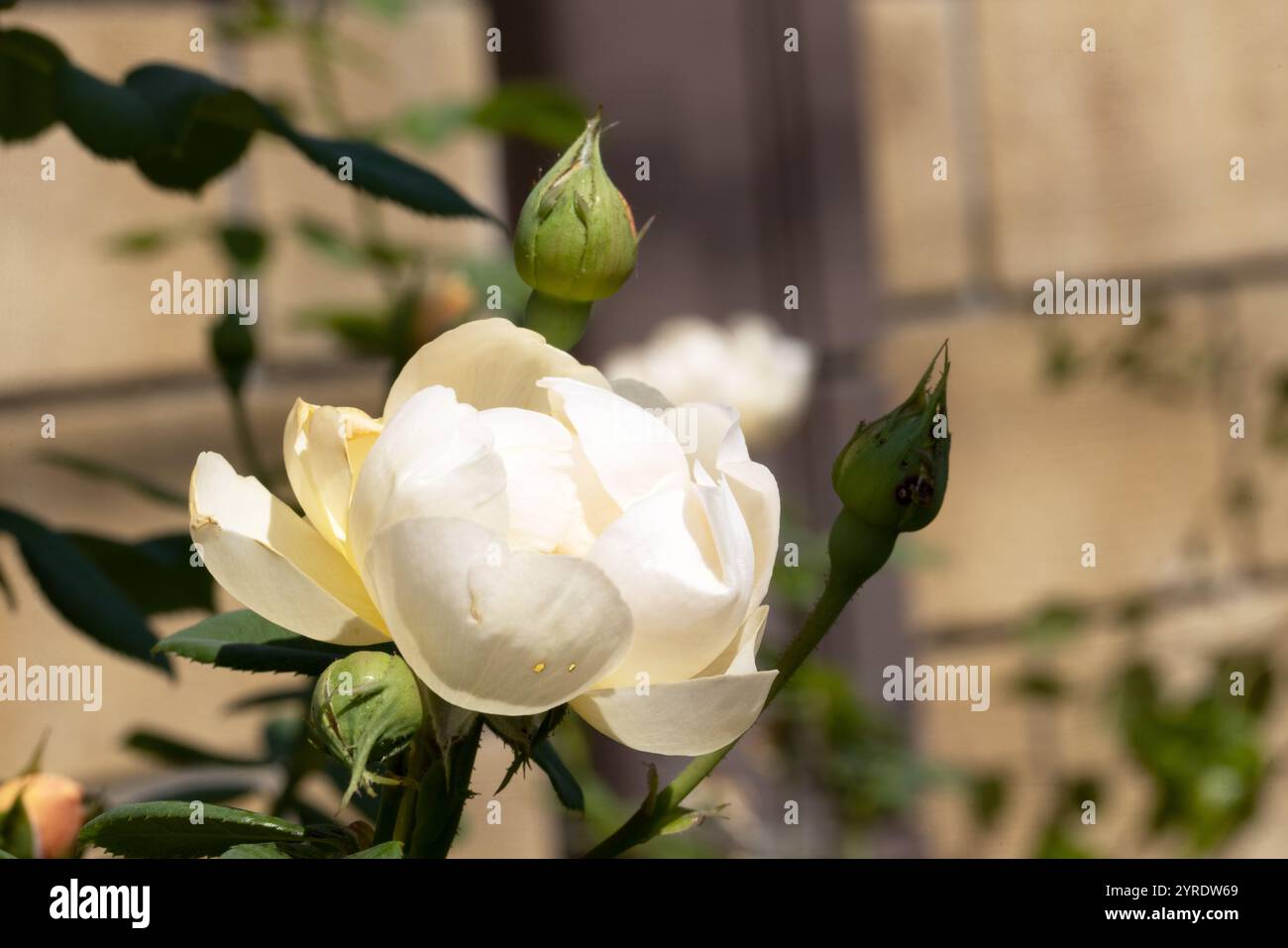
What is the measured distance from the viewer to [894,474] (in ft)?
0.90

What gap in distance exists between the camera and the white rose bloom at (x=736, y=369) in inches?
42.0

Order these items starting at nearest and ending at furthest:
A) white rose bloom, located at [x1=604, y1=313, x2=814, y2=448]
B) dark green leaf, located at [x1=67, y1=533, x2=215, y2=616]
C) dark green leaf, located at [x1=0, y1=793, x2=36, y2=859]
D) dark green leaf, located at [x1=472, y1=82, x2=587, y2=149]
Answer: dark green leaf, located at [x1=0, y1=793, x2=36, y2=859] < dark green leaf, located at [x1=67, y1=533, x2=215, y2=616] < dark green leaf, located at [x1=472, y1=82, x2=587, y2=149] < white rose bloom, located at [x1=604, y1=313, x2=814, y2=448]

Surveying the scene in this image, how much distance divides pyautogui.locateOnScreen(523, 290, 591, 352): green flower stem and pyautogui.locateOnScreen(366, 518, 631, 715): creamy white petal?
8 centimetres

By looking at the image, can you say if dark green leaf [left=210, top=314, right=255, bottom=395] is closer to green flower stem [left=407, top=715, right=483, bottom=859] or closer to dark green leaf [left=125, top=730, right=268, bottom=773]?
dark green leaf [left=125, top=730, right=268, bottom=773]

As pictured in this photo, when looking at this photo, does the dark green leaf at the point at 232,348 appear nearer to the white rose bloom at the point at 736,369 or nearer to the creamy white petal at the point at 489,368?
the creamy white petal at the point at 489,368

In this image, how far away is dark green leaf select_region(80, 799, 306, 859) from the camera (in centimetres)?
26

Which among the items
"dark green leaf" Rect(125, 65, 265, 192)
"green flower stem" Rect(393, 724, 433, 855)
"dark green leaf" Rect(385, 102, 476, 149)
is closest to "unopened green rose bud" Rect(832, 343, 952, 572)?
"green flower stem" Rect(393, 724, 433, 855)

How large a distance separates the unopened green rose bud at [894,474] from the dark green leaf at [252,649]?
0.11 metres

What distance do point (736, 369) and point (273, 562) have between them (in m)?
0.88

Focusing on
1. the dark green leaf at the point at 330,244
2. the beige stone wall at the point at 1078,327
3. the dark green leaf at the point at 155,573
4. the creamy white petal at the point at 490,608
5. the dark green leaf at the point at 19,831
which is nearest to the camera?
the creamy white petal at the point at 490,608

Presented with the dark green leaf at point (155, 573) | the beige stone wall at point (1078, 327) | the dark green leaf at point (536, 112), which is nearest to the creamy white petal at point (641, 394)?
the dark green leaf at point (155, 573)
